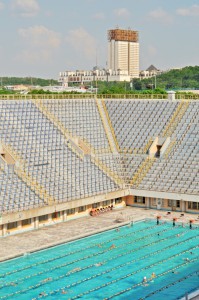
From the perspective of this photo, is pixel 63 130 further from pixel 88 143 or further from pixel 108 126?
pixel 108 126

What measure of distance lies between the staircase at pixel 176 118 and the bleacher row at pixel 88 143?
32cm

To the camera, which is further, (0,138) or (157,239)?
(0,138)

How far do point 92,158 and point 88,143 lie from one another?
1872mm

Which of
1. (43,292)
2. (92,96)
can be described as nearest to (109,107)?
(92,96)

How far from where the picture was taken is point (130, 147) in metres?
50.2

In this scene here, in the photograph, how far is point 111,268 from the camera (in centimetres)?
3111

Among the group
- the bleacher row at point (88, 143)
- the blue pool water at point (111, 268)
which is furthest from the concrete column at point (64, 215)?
the blue pool water at point (111, 268)

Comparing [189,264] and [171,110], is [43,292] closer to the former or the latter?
[189,264]

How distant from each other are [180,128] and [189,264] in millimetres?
19706

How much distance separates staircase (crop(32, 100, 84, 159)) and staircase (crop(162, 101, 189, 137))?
780 centimetres

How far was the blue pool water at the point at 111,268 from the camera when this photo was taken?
27.3m

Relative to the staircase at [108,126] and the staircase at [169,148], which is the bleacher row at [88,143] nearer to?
the staircase at [169,148]

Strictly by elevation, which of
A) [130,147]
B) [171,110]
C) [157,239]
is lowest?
[157,239]

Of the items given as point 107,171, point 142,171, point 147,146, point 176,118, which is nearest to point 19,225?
point 107,171
